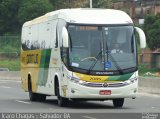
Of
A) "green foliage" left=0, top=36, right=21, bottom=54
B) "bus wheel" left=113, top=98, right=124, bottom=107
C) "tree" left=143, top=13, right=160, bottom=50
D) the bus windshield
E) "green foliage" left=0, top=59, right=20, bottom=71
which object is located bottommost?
"green foliage" left=0, top=59, right=20, bottom=71

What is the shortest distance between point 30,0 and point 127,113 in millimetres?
68636

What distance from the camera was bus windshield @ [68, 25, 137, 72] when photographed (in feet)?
75.0

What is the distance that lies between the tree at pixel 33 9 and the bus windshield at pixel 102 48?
6240 centimetres

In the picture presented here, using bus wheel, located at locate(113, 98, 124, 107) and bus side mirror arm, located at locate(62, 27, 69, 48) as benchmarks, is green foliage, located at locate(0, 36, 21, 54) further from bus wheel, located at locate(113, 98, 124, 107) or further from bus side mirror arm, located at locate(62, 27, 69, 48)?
bus side mirror arm, located at locate(62, 27, 69, 48)

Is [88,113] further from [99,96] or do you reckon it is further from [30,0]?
[30,0]

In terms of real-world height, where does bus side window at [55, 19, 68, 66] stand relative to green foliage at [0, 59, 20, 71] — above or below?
above

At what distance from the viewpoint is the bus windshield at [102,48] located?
22875 millimetres

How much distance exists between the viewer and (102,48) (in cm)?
2311

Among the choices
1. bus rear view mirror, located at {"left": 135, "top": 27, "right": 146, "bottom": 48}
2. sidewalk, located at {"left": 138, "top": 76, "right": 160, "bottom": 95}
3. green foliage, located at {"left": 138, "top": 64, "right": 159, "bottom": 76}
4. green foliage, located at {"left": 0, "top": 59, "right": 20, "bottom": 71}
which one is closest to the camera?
bus rear view mirror, located at {"left": 135, "top": 27, "right": 146, "bottom": 48}

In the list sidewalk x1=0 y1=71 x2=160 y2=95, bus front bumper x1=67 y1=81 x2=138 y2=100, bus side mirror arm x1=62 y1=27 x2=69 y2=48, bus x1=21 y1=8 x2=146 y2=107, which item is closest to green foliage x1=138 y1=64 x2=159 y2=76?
sidewalk x1=0 y1=71 x2=160 y2=95

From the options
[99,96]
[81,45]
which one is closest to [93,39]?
[81,45]

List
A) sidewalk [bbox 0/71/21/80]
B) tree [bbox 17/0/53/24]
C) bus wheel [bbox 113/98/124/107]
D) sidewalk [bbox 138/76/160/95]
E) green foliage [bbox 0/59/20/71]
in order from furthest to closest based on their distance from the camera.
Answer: tree [bbox 17/0/53/24]
green foliage [bbox 0/59/20/71]
sidewalk [bbox 0/71/21/80]
sidewalk [bbox 138/76/160/95]
bus wheel [bbox 113/98/124/107]

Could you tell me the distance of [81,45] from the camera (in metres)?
23.0

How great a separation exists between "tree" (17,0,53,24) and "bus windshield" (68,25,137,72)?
6240cm
